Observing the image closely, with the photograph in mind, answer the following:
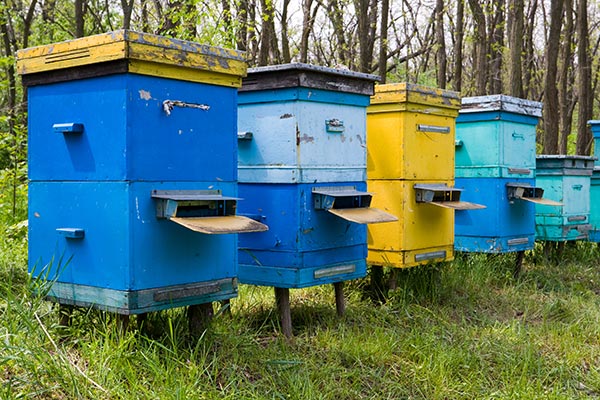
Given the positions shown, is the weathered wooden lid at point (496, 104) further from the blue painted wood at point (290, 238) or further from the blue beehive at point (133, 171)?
the blue beehive at point (133, 171)

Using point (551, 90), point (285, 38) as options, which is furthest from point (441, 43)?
point (285, 38)

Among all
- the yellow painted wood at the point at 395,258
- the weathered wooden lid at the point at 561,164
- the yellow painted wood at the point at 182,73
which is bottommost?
the yellow painted wood at the point at 395,258

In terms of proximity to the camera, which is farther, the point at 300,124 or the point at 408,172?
the point at 408,172

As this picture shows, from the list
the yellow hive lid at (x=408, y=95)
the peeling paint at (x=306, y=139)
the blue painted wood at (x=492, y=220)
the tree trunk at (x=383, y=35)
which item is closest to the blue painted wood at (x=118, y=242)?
the peeling paint at (x=306, y=139)

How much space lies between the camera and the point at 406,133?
206 inches

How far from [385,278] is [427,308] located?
55 cm

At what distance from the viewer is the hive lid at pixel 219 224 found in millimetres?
3340

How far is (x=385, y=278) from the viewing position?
5.68 metres

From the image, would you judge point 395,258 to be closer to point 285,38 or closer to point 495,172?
point 495,172

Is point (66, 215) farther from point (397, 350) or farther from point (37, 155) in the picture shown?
point (397, 350)

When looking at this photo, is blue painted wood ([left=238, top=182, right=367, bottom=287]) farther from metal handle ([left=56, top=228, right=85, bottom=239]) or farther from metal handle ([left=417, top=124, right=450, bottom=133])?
metal handle ([left=56, top=228, right=85, bottom=239])

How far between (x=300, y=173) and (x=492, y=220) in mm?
2767

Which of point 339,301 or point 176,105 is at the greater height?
point 176,105

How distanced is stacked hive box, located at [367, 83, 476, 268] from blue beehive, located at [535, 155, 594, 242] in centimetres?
233
